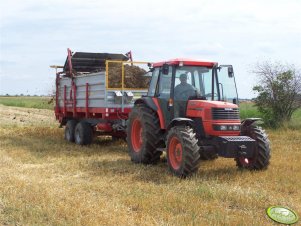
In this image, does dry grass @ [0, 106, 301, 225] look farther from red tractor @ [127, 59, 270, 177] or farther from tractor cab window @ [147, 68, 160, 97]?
tractor cab window @ [147, 68, 160, 97]

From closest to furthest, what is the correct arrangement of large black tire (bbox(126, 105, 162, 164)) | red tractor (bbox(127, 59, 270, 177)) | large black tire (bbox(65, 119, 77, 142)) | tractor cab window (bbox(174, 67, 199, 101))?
red tractor (bbox(127, 59, 270, 177))
tractor cab window (bbox(174, 67, 199, 101))
large black tire (bbox(126, 105, 162, 164))
large black tire (bbox(65, 119, 77, 142))

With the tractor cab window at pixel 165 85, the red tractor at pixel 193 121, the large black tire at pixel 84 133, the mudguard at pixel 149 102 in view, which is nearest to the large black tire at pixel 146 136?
Answer: the red tractor at pixel 193 121

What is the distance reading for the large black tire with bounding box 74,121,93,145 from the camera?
513 inches

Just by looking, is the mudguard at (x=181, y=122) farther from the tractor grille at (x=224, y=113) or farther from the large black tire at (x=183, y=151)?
the tractor grille at (x=224, y=113)

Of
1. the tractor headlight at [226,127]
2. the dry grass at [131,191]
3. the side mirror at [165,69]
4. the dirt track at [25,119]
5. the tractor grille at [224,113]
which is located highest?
the side mirror at [165,69]

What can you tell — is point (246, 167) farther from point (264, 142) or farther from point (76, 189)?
point (76, 189)

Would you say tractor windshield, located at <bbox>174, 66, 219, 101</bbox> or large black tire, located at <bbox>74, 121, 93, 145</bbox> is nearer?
tractor windshield, located at <bbox>174, 66, 219, 101</bbox>

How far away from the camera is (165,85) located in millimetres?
9141

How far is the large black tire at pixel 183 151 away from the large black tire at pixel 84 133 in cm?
502

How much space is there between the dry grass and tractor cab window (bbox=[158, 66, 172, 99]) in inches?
55.9

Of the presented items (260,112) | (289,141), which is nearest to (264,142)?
(289,141)

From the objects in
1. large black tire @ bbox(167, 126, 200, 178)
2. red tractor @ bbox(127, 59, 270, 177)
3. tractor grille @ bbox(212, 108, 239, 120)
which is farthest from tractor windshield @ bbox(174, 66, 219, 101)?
large black tire @ bbox(167, 126, 200, 178)

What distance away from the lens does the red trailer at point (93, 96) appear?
11.9 meters

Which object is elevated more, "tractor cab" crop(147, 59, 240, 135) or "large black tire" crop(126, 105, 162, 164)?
"tractor cab" crop(147, 59, 240, 135)
